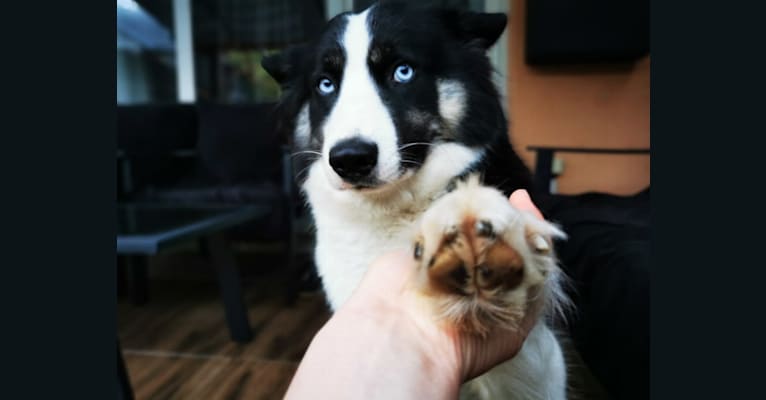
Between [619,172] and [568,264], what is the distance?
73.9 inches

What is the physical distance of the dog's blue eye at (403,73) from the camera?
3.82 ft

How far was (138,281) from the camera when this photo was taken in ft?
8.55

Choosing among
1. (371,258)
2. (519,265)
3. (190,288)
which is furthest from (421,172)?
(190,288)

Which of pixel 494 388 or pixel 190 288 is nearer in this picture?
pixel 494 388

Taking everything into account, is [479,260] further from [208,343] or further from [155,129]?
[155,129]

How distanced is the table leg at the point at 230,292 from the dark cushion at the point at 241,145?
0.96m

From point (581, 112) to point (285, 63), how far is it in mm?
2192

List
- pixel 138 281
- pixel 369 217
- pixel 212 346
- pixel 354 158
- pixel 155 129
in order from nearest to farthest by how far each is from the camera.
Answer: pixel 354 158, pixel 369 217, pixel 212 346, pixel 138 281, pixel 155 129

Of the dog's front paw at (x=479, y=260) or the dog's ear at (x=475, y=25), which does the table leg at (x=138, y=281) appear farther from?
the dog's front paw at (x=479, y=260)

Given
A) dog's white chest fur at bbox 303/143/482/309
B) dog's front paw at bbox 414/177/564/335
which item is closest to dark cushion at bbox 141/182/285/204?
dog's white chest fur at bbox 303/143/482/309

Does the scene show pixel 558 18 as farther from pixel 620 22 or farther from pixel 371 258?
pixel 371 258

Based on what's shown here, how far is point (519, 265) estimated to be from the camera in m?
0.54

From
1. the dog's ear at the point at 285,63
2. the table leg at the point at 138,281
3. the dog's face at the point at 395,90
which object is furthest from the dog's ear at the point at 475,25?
the table leg at the point at 138,281

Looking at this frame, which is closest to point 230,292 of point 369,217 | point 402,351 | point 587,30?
point 369,217
